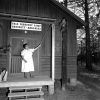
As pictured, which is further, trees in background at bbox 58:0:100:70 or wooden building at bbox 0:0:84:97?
trees in background at bbox 58:0:100:70

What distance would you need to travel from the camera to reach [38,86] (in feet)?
20.5

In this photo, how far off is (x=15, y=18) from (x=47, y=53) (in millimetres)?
3060

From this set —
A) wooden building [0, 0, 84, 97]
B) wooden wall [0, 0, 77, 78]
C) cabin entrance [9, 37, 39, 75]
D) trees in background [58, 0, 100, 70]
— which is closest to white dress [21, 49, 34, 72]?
wooden building [0, 0, 84, 97]

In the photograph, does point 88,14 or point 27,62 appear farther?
point 88,14

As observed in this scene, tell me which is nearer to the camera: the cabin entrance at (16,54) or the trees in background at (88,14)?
the cabin entrance at (16,54)

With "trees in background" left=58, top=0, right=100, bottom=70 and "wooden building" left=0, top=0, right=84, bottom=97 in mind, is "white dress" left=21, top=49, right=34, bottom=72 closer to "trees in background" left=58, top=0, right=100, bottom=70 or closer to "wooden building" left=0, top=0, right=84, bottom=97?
"wooden building" left=0, top=0, right=84, bottom=97

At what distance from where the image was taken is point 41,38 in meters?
8.66

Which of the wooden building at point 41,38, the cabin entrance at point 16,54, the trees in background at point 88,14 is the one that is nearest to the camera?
the wooden building at point 41,38

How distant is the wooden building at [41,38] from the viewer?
26.4 ft

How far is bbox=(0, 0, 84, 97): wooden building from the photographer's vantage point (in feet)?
26.4

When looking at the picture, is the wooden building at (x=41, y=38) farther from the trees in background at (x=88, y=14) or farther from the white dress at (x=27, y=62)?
the trees in background at (x=88, y=14)

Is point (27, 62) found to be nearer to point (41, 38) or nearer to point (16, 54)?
point (16, 54)

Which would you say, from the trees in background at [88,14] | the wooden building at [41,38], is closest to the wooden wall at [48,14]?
the wooden building at [41,38]

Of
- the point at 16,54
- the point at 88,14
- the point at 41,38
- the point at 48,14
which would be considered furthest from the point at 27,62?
the point at 88,14
